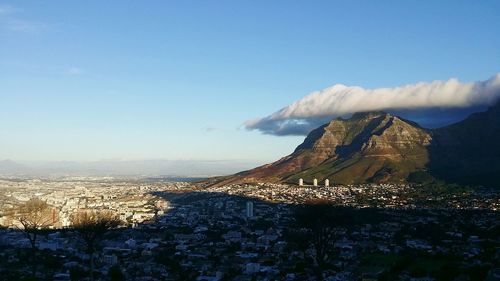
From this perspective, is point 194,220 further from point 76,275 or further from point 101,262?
point 76,275

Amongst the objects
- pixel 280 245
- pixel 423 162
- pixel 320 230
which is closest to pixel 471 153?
pixel 423 162

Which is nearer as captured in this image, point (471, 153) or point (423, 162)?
point (471, 153)

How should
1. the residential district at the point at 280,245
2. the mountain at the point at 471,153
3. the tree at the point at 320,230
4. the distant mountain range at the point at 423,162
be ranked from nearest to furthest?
the tree at the point at 320,230
the residential district at the point at 280,245
the mountain at the point at 471,153
the distant mountain range at the point at 423,162

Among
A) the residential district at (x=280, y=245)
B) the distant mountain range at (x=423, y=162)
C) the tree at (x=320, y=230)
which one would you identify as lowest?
the residential district at (x=280, y=245)

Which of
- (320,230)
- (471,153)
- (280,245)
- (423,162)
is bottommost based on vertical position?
(280,245)

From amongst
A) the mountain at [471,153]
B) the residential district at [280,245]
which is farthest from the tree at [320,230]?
the mountain at [471,153]

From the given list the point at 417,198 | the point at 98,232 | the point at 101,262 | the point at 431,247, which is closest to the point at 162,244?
the point at 101,262

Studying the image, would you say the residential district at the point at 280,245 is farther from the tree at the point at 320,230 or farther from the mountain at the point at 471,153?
the mountain at the point at 471,153

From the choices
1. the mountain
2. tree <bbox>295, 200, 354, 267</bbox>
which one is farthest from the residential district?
the mountain

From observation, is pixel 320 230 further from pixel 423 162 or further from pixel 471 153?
pixel 471 153
